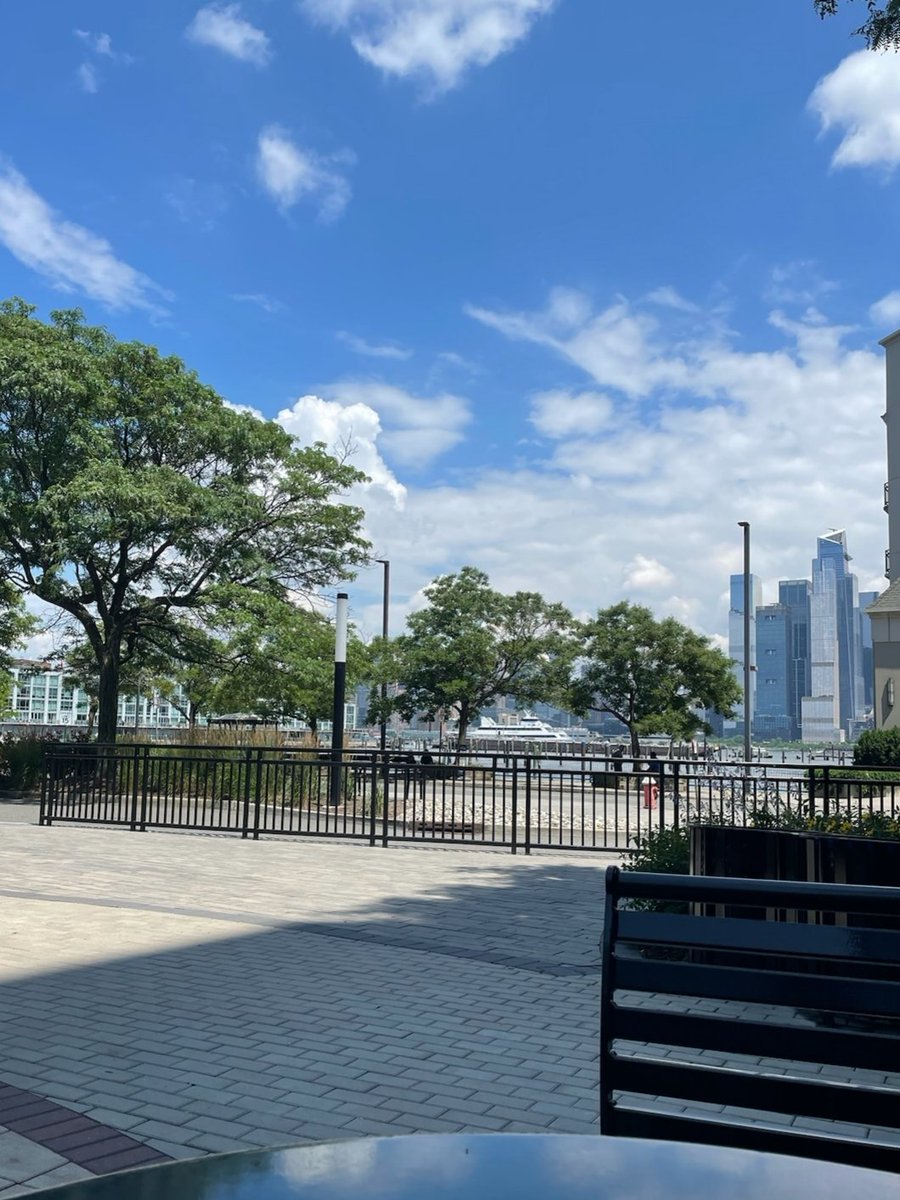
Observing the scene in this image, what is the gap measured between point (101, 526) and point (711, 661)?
23186 millimetres

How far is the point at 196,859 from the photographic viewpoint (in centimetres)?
1238

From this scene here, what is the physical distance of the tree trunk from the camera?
22.3m

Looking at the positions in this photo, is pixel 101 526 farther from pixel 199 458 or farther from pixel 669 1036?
pixel 669 1036

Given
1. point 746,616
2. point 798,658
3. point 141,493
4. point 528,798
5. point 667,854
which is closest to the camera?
point 667,854

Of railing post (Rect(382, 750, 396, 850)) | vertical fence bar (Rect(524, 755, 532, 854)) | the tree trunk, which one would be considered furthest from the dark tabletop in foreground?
the tree trunk

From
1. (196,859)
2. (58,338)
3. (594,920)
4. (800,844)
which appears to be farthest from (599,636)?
(800,844)

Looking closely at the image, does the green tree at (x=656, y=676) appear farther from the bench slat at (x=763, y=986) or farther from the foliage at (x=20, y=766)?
the bench slat at (x=763, y=986)

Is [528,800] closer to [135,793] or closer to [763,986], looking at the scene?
[135,793]

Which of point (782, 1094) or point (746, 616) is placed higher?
point (746, 616)

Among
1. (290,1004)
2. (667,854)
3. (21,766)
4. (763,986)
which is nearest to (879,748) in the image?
(667,854)

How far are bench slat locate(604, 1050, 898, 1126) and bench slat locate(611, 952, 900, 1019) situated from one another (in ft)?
0.53

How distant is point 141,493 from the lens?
20.6m

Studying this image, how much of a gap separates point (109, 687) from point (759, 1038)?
853 inches

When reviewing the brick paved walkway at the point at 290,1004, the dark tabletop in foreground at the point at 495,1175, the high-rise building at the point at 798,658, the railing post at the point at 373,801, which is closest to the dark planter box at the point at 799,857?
the brick paved walkway at the point at 290,1004
